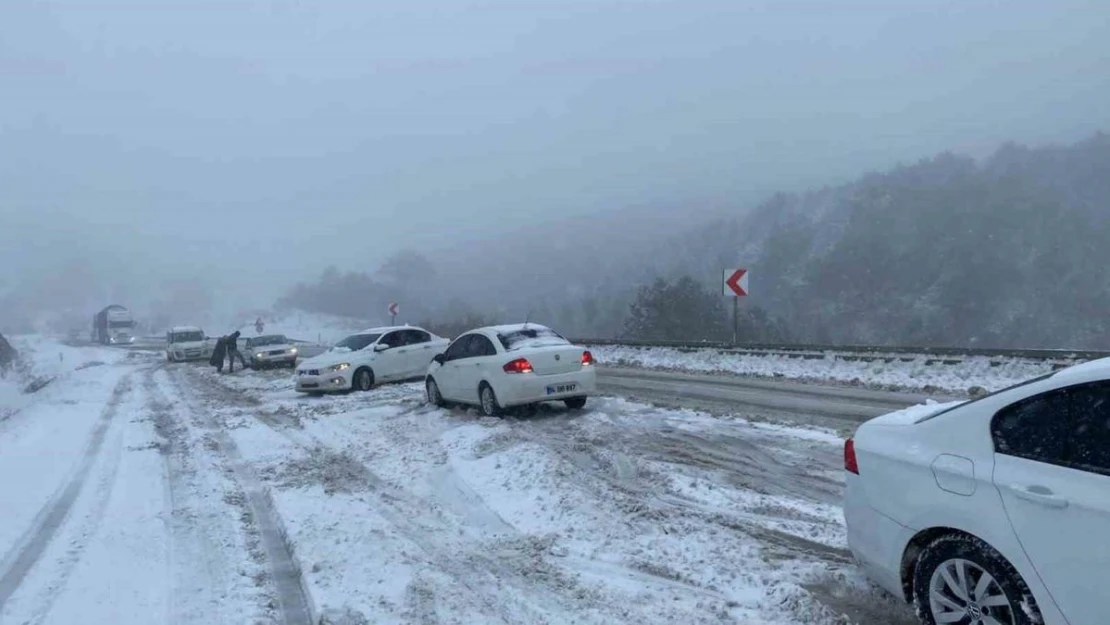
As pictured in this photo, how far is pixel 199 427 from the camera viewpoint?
14555mm

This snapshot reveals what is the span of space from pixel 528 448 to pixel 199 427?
23.7 feet

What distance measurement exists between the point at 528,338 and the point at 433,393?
2719 mm

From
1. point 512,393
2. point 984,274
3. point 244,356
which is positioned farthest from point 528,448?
point 984,274

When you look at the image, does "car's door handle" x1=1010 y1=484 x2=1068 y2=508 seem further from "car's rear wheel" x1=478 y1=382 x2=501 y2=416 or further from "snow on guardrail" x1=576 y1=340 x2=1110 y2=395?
"snow on guardrail" x1=576 y1=340 x2=1110 y2=395

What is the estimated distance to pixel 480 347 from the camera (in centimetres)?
1389

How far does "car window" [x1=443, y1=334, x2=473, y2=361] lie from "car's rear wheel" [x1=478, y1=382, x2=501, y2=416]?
0.89 meters

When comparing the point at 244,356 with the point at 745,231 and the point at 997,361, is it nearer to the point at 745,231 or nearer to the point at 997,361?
the point at 997,361

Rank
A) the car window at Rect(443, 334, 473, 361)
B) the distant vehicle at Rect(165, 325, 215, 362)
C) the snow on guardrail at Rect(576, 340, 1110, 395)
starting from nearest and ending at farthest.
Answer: the car window at Rect(443, 334, 473, 361)
the snow on guardrail at Rect(576, 340, 1110, 395)
the distant vehicle at Rect(165, 325, 215, 362)

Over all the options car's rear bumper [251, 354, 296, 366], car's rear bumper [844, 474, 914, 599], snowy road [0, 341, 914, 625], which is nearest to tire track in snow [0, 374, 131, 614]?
snowy road [0, 341, 914, 625]

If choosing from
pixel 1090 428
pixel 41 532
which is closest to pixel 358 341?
pixel 41 532

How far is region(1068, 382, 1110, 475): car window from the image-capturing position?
3.79 m

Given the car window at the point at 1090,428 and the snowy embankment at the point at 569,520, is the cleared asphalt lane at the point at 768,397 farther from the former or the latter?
the car window at the point at 1090,428

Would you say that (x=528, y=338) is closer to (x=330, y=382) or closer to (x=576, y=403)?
(x=576, y=403)

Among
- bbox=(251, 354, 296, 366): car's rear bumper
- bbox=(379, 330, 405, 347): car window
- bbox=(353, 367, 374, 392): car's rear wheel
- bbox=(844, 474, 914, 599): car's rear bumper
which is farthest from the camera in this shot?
bbox=(251, 354, 296, 366): car's rear bumper
